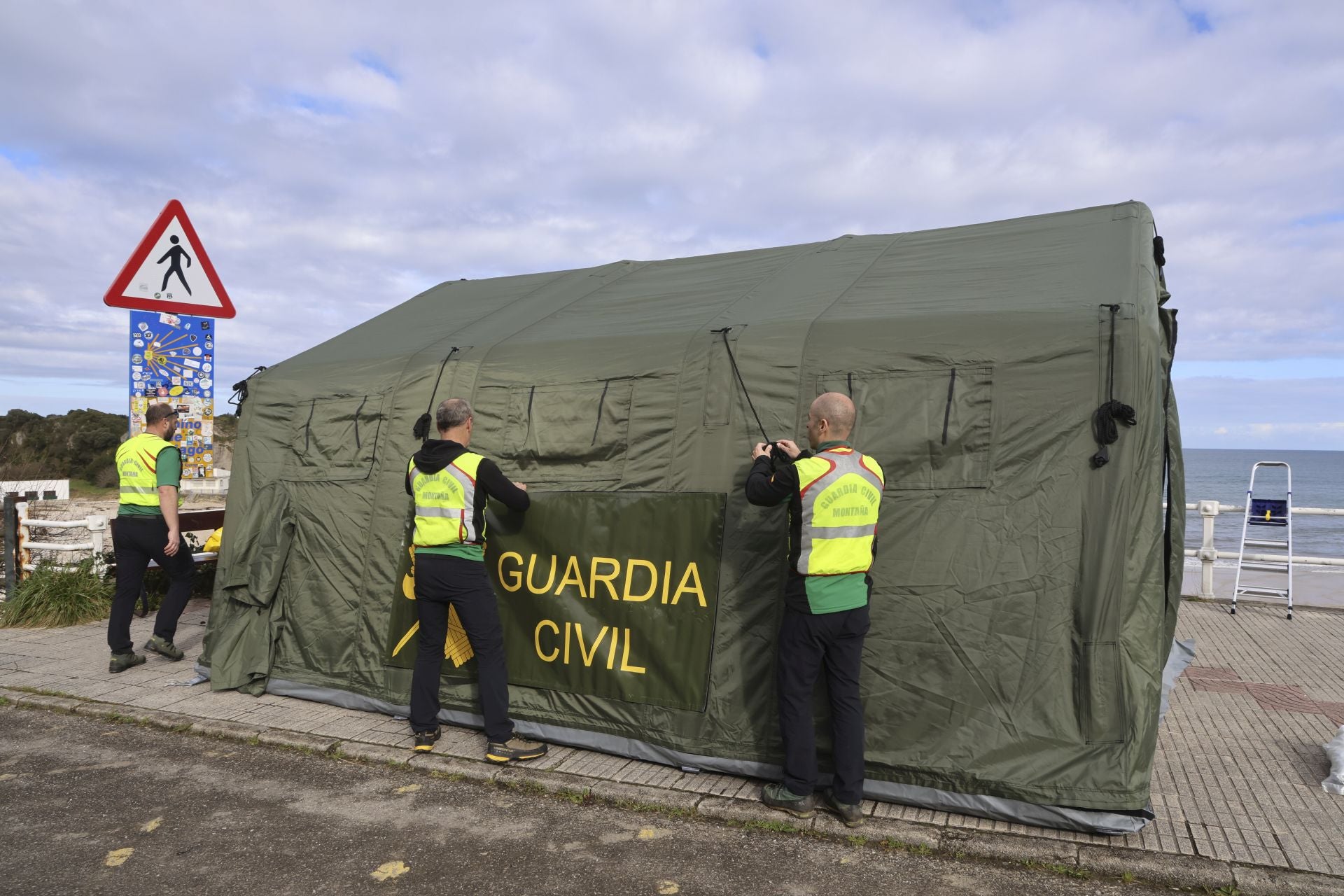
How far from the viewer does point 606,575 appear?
4.82 meters

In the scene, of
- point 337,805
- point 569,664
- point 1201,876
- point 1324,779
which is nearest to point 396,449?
point 569,664

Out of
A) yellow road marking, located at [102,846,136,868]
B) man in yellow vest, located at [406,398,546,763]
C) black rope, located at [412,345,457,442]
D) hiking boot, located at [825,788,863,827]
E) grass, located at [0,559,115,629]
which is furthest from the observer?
grass, located at [0,559,115,629]

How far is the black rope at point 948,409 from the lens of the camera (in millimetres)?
4164

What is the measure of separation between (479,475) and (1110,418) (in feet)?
9.98

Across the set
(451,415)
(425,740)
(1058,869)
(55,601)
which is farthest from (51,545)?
(1058,869)

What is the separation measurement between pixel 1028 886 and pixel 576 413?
126 inches

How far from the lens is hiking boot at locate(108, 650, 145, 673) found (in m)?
6.28

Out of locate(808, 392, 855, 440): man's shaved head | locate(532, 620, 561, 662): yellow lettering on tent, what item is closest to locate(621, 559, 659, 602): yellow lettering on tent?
locate(532, 620, 561, 662): yellow lettering on tent

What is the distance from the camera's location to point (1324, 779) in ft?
13.7

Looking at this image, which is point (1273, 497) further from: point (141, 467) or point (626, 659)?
point (141, 467)

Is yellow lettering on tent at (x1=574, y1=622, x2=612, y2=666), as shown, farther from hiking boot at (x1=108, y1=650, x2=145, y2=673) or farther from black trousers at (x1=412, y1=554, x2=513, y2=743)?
hiking boot at (x1=108, y1=650, x2=145, y2=673)

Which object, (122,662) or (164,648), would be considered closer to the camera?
(122,662)

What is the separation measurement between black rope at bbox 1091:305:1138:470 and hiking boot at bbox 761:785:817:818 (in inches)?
76.1

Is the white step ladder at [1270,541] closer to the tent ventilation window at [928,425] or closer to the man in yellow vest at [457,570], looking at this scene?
the tent ventilation window at [928,425]
